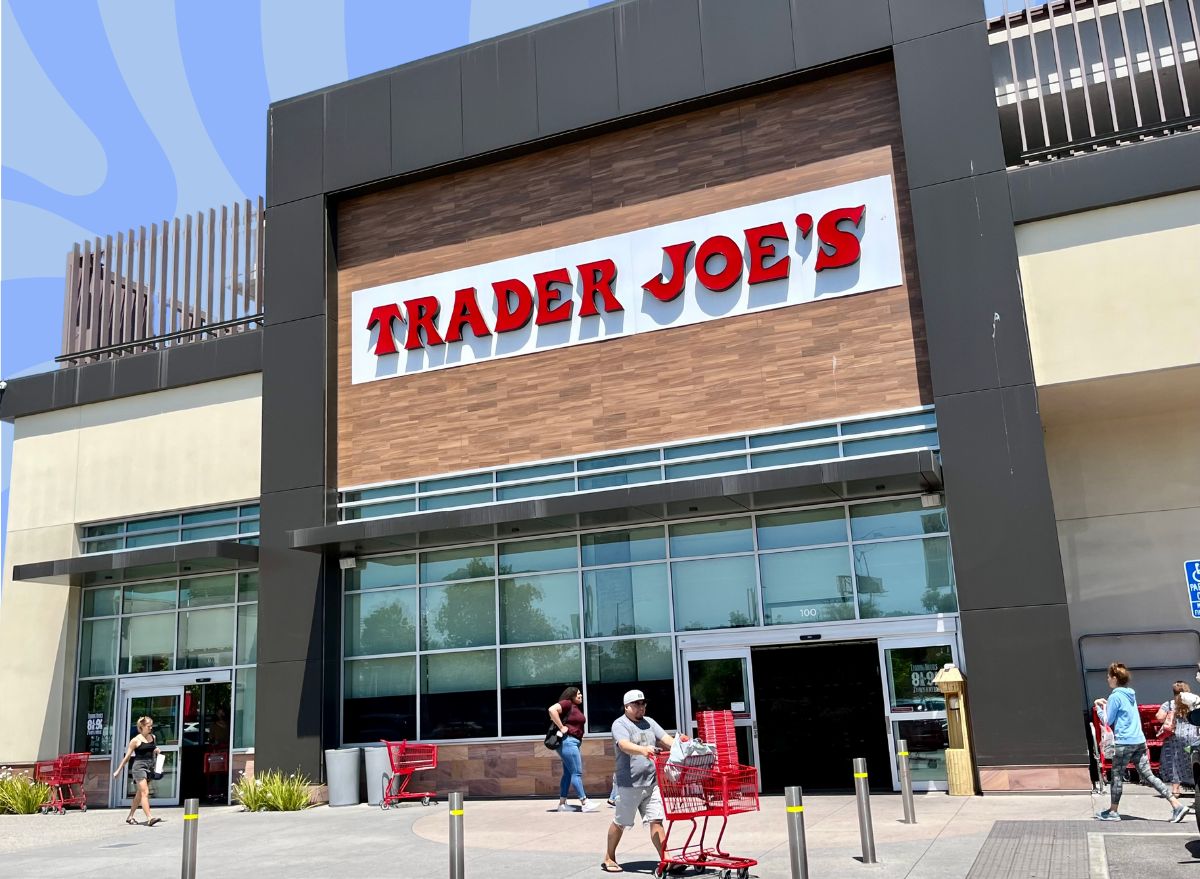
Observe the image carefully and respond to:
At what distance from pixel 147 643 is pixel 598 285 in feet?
39.5

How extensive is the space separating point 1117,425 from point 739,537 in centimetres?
680

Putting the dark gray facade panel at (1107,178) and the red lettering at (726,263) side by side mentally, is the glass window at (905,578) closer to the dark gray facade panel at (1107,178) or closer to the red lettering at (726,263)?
the red lettering at (726,263)

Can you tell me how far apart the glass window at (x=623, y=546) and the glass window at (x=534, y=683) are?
1.57 m

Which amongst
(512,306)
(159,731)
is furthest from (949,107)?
(159,731)

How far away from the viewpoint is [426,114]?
839 inches

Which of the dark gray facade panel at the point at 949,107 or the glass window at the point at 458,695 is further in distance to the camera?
the glass window at the point at 458,695

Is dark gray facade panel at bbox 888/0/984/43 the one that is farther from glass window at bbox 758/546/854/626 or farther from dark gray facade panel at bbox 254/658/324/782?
dark gray facade panel at bbox 254/658/324/782

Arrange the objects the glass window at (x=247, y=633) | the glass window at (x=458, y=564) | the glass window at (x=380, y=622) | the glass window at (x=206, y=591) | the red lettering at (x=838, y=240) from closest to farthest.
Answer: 1. the red lettering at (x=838, y=240)
2. the glass window at (x=458, y=564)
3. the glass window at (x=380, y=622)
4. the glass window at (x=247, y=633)
5. the glass window at (x=206, y=591)

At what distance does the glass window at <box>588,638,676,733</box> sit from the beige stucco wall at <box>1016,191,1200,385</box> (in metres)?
7.37

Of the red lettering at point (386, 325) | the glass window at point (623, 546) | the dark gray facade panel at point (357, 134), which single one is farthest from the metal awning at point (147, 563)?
the dark gray facade panel at point (357, 134)

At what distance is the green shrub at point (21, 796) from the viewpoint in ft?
68.0

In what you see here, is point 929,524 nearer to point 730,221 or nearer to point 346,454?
point 730,221

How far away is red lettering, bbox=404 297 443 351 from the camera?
20.7 m

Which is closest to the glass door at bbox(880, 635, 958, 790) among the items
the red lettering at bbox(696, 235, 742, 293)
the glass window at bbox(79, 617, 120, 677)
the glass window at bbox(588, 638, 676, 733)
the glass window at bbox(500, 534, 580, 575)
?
the glass window at bbox(588, 638, 676, 733)
